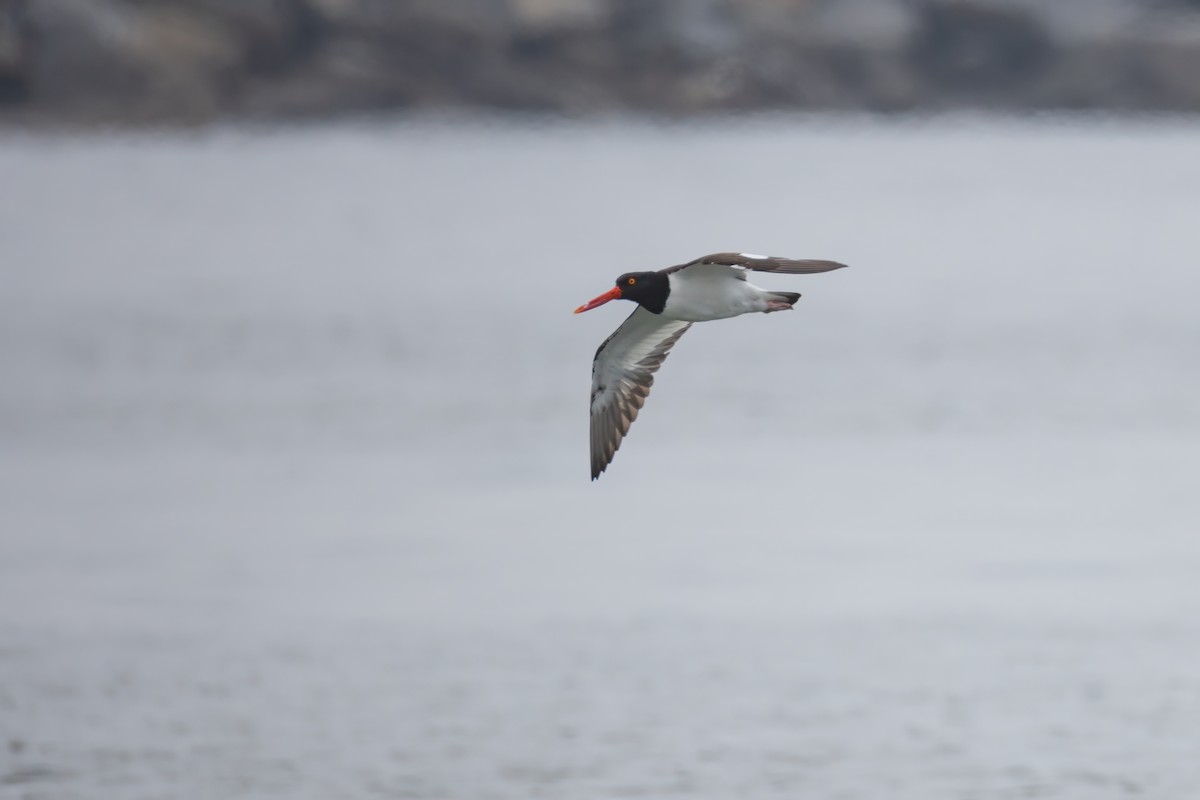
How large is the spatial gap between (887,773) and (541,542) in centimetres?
779

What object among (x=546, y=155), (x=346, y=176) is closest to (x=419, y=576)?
(x=346, y=176)

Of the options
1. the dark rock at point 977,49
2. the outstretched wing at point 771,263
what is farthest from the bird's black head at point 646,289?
the dark rock at point 977,49

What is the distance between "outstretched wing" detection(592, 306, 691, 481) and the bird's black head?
737 millimetres

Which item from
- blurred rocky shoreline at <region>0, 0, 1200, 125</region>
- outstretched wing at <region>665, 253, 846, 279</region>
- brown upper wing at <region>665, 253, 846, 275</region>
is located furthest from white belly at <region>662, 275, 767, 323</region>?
blurred rocky shoreline at <region>0, 0, 1200, 125</region>

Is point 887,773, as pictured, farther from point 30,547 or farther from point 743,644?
point 30,547

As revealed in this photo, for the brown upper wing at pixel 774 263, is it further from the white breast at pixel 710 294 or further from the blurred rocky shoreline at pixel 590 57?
the blurred rocky shoreline at pixel 590 57

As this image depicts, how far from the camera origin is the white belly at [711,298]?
1179 cm

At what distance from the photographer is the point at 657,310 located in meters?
12.2

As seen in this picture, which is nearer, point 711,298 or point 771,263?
point 771,263

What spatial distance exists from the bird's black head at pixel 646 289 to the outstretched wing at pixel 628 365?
0.74 metres

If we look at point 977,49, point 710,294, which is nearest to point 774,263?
point 710,294

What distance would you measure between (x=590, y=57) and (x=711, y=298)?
2081 inches

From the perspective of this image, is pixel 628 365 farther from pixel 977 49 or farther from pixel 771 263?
pixel 977 49

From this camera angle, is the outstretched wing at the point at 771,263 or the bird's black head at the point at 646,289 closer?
the outstretched wing at the point at 771,263
